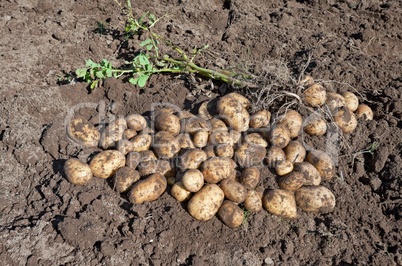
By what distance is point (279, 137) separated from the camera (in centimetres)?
279

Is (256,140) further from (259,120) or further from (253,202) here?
(253,202)

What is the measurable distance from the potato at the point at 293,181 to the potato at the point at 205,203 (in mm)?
582

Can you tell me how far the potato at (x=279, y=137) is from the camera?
9.18ft

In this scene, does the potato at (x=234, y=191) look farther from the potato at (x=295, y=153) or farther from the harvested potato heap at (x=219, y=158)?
the potato at (x=295, y=153)

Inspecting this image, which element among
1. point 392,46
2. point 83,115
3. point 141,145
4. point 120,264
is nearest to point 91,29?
point 83,115

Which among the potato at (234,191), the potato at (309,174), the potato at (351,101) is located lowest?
the potato at (234,191)

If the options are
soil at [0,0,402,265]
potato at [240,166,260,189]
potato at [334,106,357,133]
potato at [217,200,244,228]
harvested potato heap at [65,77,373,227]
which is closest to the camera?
soil at [0,0,402,265]

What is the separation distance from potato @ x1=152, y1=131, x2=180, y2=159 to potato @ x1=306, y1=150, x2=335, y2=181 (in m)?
1.24

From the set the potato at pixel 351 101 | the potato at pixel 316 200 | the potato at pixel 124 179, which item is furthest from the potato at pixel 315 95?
the potato at pixel 124 179

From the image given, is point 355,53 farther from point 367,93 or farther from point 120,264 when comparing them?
point 120,264

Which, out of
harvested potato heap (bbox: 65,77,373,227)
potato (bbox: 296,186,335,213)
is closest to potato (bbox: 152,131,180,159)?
harvested potato heap (bbox: 65,77,373,227)

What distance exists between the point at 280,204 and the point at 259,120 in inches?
33.0

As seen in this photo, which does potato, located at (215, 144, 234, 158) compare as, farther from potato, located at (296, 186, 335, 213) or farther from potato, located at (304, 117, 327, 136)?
potato, located at (304, 117, 327, 136)

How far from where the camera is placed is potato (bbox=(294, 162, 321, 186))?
8.77 feet
